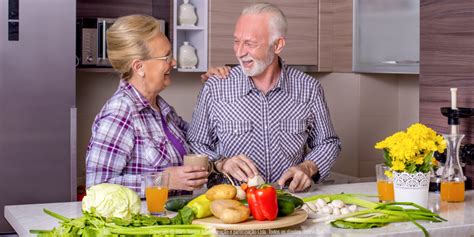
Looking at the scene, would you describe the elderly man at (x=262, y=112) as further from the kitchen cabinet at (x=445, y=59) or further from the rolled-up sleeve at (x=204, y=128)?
the kitchen cabinet at (x=445, y=59)

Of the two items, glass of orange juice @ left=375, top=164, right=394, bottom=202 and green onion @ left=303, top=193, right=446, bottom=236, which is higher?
glass of orange juice @ left=375, top=164, right=394, bottom=202

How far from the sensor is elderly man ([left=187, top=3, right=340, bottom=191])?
10.3ft

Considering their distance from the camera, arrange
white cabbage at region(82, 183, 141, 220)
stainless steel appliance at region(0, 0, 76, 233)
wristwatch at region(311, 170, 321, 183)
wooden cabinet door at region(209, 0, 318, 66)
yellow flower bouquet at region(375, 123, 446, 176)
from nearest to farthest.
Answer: white cabbage at region(82, 183, 141, 220) < yellow flower bouquet at region(375, 123, 446, 176) < wristwatch at region(311, 170, 321, 183) < stainless steel appliance at region(0, 0, 76, 233) < wooden cabinet door at region(209, 0, 318, 66)

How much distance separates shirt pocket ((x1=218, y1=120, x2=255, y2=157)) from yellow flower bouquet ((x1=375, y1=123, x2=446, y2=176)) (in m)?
0.87

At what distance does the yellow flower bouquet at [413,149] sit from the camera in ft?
7.65

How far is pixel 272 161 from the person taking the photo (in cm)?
317

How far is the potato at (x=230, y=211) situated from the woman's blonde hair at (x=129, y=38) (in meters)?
0.87

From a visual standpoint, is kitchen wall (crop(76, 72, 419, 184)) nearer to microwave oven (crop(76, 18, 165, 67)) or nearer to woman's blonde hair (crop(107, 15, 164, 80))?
microwave oven (crop(76, 18, 165, 67))

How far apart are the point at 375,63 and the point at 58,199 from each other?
6.58 ft

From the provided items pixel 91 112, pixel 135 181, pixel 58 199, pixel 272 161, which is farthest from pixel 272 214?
pixel 91 112

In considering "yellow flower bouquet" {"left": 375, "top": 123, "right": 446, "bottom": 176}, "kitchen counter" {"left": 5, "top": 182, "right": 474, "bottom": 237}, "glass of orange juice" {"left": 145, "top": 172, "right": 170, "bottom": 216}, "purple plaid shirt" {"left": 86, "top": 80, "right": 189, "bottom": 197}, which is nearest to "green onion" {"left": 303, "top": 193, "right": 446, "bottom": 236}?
"kitchen counter" {"left": 5, "top": 182, "right": 474, "bottom": 237}

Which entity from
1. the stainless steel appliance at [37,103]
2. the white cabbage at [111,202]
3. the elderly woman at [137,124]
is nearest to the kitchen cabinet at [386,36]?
the stainless steel appliance at [37,103]

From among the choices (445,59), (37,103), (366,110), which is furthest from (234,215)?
(366,110)

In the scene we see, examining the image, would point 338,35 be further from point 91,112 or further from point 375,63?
point 91,112
